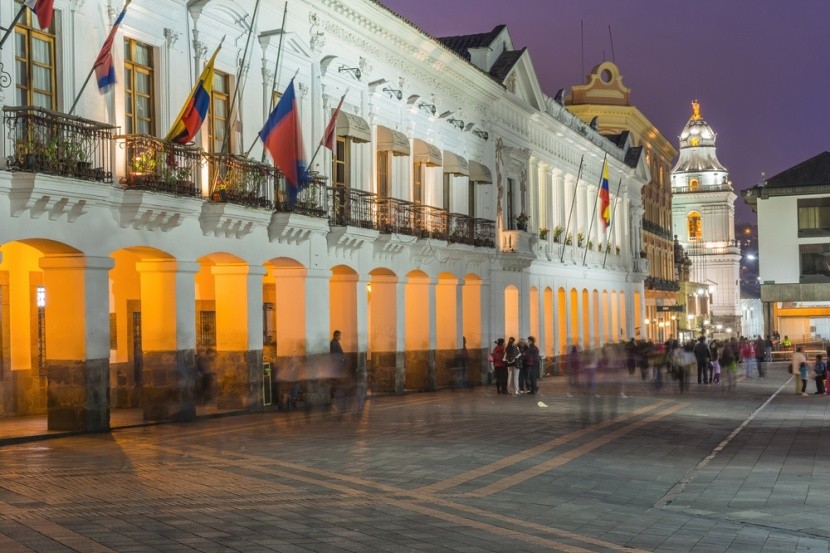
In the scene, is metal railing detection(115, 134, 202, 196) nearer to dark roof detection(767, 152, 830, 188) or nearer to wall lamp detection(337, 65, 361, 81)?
wall lamp detection(337, 65, 361, 81)

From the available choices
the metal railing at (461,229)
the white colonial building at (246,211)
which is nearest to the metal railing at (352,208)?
the white colonial building at (246,211)

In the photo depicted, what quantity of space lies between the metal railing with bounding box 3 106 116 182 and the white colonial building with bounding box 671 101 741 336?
96.8 meters

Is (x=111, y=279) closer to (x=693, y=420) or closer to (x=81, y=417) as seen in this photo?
(x=81, y=417)

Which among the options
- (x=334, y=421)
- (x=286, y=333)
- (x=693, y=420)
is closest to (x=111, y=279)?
(x=286, y=333)

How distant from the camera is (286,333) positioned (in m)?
28.5

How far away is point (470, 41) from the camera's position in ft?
148

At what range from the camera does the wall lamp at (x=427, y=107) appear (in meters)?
36.8

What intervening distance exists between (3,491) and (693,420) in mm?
15406

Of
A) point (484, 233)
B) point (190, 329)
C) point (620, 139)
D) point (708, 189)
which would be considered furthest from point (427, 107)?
point (708, 189)

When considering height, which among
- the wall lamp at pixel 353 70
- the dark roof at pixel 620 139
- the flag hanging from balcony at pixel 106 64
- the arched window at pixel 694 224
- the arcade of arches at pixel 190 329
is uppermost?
the dark roof at pixel 620 139

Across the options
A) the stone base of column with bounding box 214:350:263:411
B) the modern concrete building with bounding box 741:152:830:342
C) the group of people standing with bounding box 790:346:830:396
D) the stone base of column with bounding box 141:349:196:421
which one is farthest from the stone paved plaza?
the modern concrete building with bounding box 741:152:830:342

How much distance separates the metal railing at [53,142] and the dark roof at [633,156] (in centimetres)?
4972

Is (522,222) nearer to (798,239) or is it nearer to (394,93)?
(394,93)

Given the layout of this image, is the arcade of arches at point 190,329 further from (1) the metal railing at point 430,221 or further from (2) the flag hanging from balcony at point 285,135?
(2) the flag hanging from balcony at point 285,135
